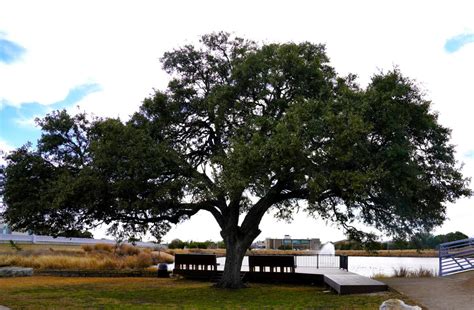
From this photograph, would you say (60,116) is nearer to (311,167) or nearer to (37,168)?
(37,168)

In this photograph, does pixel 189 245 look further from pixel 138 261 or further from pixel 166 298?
pixel 166 298

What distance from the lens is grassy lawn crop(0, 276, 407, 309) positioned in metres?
14.2

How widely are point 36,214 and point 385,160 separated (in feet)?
40.8

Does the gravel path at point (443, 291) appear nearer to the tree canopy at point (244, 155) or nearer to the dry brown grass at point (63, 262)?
the tree canopy at point (244, 155)

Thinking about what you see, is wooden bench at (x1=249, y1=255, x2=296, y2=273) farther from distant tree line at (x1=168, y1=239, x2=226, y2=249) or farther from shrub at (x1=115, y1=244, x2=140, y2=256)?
distant tree line at (x1=168, y1=239, x2=226, y2=249)

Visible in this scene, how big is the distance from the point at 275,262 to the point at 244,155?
10.2 metres

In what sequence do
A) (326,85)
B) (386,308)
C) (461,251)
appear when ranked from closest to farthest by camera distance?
(386,308) → (326,85) → (461,251)

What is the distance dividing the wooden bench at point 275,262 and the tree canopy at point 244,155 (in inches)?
146

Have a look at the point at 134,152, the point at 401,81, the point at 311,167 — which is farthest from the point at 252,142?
the point at 401,81

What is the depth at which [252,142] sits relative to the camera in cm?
1588

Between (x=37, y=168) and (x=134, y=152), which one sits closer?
(x=134, y=152)

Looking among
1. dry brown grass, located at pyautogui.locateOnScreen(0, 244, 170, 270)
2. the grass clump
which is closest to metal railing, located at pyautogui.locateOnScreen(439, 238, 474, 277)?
the grass clump

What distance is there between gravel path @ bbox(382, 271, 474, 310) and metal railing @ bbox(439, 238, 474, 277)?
30.6 inches

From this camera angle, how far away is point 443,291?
15773mm
